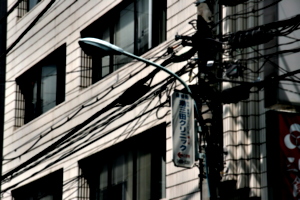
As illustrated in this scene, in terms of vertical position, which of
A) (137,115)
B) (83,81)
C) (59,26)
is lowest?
(137,115)

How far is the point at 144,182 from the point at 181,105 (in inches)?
265

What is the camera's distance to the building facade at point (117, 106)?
2044cm

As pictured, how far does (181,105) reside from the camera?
19.2 m

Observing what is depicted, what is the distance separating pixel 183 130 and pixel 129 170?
7.45m

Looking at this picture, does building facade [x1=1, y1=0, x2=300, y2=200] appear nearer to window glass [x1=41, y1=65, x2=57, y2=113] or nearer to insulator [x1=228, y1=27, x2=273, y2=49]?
window glass [x1=41, y1=65, x2=57, y2=113]

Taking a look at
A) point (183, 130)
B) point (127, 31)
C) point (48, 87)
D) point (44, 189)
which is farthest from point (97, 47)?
point (48, 87)

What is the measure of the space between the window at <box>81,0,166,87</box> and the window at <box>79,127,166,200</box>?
289cm

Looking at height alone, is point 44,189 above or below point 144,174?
above

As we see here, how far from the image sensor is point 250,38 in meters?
17.6

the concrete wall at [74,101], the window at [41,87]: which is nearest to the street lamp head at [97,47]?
the concrete wall at [74,101]

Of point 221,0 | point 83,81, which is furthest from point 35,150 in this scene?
point 221,0

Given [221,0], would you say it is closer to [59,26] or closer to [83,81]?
[83,81]

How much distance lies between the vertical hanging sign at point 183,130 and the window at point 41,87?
42.2ft

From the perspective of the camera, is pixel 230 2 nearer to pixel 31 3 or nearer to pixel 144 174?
pixel 144 174
